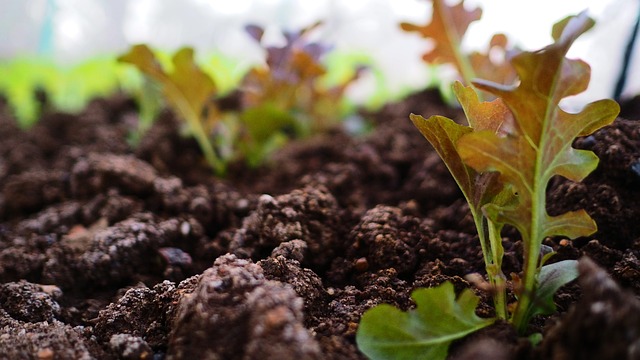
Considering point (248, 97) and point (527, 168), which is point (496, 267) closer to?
point (527, 168)

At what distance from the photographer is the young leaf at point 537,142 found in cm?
75

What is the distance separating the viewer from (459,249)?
3.67 feet

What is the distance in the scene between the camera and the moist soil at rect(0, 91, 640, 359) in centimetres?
72

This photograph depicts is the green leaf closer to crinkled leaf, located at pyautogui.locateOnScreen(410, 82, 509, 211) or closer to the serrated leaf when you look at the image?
crinkled leaf, located at pyautogui.locateOnScreen(410, 82, 509, 211)

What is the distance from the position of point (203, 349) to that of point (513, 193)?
58 centimetres

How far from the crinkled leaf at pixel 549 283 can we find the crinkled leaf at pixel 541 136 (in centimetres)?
6

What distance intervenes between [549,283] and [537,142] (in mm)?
227

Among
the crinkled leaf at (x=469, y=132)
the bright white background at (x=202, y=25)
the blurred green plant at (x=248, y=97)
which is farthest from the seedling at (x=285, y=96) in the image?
the crinkled leaf at (x=469, y=132)

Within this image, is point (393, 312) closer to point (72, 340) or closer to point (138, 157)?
point (72, 340)

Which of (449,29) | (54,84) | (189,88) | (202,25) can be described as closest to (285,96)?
(189,88)

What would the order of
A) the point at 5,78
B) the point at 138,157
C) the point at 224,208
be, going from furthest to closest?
the point at 5,78 < the point at 138,157 < the point at 224,208

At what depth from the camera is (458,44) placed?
1610 mm

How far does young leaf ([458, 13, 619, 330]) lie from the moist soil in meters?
0.13

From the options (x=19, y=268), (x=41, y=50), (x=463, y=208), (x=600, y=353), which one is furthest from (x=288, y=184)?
(x=41, y=50)
